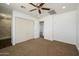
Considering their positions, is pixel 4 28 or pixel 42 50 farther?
pixel 4 28

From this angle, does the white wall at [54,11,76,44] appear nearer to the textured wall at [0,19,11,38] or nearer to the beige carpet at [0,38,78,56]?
the beige carpet at [0,38,78,56]

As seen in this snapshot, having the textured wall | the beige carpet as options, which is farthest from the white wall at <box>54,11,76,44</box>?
the textured wall

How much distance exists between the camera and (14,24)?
261 centimetres

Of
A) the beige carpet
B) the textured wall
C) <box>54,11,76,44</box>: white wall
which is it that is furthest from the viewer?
<box>54,11,76,44</box>: white wall

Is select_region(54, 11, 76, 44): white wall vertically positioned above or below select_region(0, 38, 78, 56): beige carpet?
above

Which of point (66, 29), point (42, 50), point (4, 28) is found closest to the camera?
point (42, 50)

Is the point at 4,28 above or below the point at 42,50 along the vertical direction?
above

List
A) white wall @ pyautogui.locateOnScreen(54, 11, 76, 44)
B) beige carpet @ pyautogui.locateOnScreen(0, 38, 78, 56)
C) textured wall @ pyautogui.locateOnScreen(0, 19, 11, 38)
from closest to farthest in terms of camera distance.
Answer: beige carpet @ pyautogui.locateOnScreen(0, 38, 78, 56) → textured wall @ pyautogui.locateOnScreen(0, 19, 11, 38) → white wall @ pyautogui.locateOnScreen(54, 11, 76, 44)

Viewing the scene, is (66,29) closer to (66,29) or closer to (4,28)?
(66,29)

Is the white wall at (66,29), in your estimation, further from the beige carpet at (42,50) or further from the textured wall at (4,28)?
the textured wall at (4,28)

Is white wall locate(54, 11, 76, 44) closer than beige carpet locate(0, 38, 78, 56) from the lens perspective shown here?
No

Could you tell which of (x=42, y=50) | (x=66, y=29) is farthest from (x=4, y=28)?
(x=66, y=29)

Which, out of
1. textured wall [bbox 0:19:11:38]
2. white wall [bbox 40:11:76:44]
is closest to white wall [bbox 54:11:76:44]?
white wall [bbox 40:11:76:44]

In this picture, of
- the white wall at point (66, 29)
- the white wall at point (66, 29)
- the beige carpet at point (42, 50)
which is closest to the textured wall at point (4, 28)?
the beige carpet at point (42, 50)
